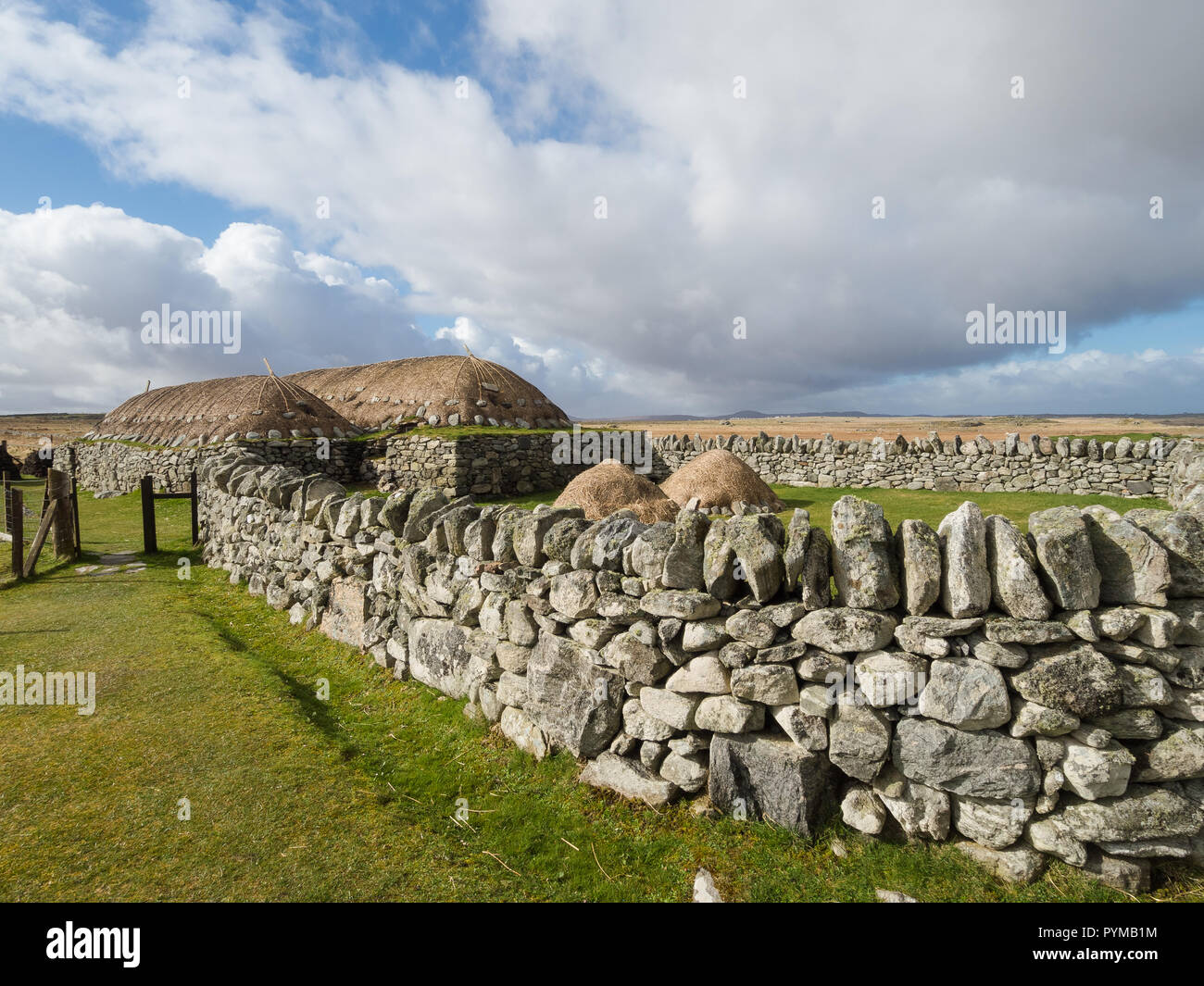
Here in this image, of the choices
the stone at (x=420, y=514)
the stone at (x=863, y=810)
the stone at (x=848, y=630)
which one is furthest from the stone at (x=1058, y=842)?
the stone at (x=420, y=514)

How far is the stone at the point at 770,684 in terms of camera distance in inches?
166

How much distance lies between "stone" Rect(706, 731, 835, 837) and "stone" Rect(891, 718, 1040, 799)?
1.95ft

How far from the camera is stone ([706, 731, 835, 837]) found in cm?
418

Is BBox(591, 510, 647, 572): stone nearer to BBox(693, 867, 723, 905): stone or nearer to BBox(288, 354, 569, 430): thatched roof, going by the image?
BBox(693, 867, 723, 905): stone

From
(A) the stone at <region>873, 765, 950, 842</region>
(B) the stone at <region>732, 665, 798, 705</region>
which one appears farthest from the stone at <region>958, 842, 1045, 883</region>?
(B) the stone at <region>732, 665, 798, 705</region>

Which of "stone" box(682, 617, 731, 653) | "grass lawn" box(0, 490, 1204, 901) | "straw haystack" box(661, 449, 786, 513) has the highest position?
"straw haystack" box(661, 449, 786, 513)

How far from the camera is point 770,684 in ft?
13.8

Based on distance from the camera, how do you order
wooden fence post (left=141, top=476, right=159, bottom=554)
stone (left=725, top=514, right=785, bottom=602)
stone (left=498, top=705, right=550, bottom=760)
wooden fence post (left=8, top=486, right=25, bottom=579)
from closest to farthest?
1. stone (left=725, top=514, right=785, bottom=602)
2. stone (left=498, top=705, right=550, bottom=760)
3. wooden fence post (left=8, top=486, right=25, bottom=579)
4. wooden fence post (left=141, top=476, right=159, bottom=554)

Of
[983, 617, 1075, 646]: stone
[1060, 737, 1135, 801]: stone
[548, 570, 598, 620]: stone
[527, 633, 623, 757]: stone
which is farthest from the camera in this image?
[548, 570, 598, 620]: stone

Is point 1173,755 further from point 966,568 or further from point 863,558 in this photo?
point 863,558

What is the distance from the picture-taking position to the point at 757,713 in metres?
4.36

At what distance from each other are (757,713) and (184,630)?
808cm

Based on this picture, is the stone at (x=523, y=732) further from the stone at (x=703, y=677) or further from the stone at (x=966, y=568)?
the stone at (x=966, y=568)

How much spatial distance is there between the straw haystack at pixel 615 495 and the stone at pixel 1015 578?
10287mm
